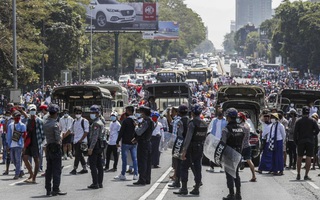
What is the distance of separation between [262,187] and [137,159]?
2715 mm

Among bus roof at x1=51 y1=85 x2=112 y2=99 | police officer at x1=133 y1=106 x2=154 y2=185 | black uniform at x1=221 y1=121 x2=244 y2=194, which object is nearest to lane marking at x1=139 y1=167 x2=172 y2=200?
police officer at x1=133 y1=106 x2=154 y2=185

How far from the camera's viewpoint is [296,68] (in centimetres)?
12975

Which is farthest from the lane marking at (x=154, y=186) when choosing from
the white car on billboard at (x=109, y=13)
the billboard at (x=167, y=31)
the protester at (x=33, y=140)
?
the billboard at (x=167, y=31)

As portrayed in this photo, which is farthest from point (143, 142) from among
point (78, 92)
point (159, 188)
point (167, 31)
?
point (167, 31)

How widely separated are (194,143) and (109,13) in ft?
274

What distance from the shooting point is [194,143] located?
17.5 meters

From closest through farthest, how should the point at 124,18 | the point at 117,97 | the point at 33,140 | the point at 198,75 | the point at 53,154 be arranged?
the point at 53,154
the point at 33,140
the point at 117,97
the point at 198,75
the point at 124,18

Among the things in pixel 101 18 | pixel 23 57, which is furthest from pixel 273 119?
pixel 101 18

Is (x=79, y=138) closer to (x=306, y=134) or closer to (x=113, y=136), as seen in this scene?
(x=113, y=136)

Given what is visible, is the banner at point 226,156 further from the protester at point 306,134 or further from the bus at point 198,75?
the bus at point 198,75

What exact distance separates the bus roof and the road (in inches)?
419

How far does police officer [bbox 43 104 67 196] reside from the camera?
17625 millimetres

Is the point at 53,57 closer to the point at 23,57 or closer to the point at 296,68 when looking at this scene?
the point at 23,57

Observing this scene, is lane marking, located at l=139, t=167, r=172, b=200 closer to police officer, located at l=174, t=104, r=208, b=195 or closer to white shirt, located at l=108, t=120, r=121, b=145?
police officer, located at l=174, t=104, r=208, b=195
